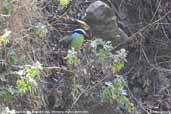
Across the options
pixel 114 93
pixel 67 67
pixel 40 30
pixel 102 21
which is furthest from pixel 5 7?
pixel 102 21

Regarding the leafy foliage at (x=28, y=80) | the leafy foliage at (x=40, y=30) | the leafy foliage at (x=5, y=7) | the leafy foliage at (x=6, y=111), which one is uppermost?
the leafy foliage at (x=5, y=7)

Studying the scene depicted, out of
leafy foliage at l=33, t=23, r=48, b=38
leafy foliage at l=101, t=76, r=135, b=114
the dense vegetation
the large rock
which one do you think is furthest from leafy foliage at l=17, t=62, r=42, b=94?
the large rock

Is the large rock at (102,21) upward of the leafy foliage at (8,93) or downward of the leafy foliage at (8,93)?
upward

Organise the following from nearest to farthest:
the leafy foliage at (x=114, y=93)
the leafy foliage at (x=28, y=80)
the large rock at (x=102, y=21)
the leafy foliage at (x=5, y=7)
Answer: the leafy foliage at (x=28, y=80), the leafy foliage at (x=5, y=7), the leafy foliage at (x=114, y=93), the large rock at (x=102, y=21)

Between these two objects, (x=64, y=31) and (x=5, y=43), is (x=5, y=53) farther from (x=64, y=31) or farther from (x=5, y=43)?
(x=64, y=31)

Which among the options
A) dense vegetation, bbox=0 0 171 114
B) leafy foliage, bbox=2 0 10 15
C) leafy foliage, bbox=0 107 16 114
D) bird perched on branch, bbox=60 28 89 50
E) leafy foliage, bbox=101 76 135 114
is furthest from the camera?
bird perched on branch, bbox=60 28 89 50

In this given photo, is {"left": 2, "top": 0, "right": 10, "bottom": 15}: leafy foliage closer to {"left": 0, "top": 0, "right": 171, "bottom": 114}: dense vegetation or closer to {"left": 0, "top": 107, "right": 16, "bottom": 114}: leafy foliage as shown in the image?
{"left": 0, "top": 0, "right": 171, "bottom": 114}: dense vegetation

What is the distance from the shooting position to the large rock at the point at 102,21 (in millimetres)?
3922

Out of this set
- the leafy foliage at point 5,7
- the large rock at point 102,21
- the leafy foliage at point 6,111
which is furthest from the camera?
the large rock at point 102,21

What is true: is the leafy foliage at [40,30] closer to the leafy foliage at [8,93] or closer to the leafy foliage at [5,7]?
the leafy foliage at [5,7]

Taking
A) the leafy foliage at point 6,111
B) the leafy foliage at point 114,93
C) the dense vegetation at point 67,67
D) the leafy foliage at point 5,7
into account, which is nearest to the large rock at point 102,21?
the dense vegetation at point 67,67

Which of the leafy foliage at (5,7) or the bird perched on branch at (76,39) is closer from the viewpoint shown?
the leafy foliage at (5,7)

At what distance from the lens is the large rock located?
12.9 feet

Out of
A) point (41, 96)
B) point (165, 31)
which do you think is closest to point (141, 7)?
point (165, 31)
